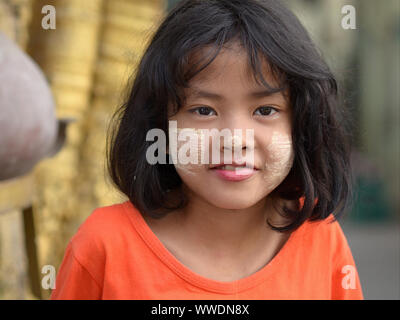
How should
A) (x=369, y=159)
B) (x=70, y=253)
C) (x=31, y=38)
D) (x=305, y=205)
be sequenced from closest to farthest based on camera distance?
(x=70, y=253) → (x=305, y=205) → (x=31, y=38) → (x=369, y=159)

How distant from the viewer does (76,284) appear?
1.30 m

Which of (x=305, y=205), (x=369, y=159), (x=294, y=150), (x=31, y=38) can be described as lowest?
(x=369, y=159)

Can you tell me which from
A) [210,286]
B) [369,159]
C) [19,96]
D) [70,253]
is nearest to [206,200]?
[210,286]

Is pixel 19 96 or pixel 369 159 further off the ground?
pixel 19 96

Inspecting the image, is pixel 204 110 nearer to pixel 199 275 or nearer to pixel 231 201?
pixel 231 201

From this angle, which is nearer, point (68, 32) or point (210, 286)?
point (210, 286)

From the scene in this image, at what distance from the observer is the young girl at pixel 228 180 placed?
1244mm

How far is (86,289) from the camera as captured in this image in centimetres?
131

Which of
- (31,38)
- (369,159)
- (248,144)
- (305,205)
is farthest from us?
(369,159)

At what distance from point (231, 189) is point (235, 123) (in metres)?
0.14

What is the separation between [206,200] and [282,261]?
228 millimetres

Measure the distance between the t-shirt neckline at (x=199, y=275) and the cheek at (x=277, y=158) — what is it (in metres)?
Answer: 0.19

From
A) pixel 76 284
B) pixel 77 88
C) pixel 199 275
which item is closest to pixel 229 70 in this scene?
pixel 199 275

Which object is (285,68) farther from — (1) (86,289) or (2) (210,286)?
(1) (86,289)
